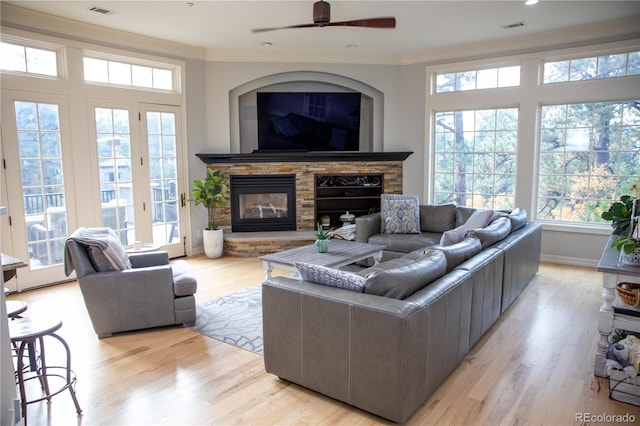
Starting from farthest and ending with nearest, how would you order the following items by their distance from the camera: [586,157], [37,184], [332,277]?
[586,157]
[37,184]
[332,277]

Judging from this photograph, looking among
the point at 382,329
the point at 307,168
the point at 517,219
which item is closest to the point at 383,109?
the point at 307,168

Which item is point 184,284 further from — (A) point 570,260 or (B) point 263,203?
(A) point 570,260

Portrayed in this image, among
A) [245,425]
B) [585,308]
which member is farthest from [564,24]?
[245,425]

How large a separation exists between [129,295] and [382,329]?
2.35 m

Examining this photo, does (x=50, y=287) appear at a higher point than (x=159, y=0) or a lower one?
lower

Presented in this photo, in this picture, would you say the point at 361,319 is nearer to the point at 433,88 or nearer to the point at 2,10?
the point at 2,10

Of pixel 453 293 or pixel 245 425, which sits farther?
pixel 453 293

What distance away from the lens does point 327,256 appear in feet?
15.2

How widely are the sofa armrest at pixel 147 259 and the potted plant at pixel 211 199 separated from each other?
206 centimetres

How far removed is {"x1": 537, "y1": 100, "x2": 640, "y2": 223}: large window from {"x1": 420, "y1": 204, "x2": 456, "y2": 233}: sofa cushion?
1423 mm

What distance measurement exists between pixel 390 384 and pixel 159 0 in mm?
4238

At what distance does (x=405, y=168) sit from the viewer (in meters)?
7.21

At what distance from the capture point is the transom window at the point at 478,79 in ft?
20.7

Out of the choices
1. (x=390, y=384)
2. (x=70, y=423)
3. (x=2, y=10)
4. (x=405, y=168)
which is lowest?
(x=70, y=423)
